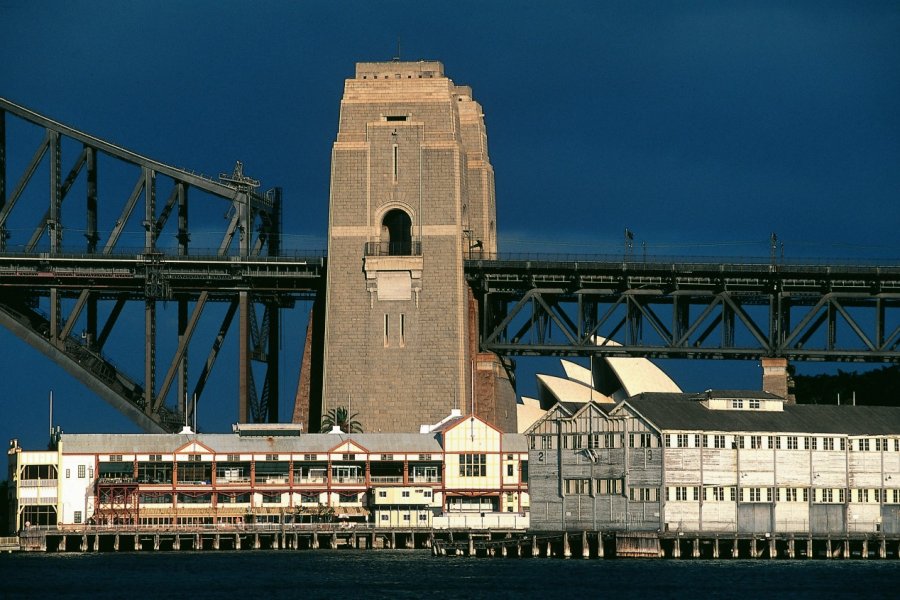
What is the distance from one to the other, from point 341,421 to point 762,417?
121 feet

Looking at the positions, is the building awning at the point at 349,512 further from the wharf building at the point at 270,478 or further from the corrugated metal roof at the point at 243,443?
the corrugated metal roof at the point at 243,443

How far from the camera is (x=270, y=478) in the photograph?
186250mm

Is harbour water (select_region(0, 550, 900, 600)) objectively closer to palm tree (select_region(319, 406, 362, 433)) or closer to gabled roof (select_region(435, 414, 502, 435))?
gabled roof (select_region(435, 414, 502, 435))

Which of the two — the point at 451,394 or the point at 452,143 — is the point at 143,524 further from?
the point at 452,143

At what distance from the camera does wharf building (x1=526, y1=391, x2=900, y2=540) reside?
16588cm

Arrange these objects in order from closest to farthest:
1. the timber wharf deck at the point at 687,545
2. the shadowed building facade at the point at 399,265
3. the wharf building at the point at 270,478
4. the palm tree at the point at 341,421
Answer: the timber wharf deck at the point at 687,545
the wharf building at the point at 270,478
the palm tree at the point at 341,421
the shadowed building facade at the point at 399,265

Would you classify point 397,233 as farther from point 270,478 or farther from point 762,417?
point 762,417

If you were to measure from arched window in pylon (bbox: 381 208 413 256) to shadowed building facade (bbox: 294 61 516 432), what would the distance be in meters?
0.17

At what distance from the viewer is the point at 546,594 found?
469 feet

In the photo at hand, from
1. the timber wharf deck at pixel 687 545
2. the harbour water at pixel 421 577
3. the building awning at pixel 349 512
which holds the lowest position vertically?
the harbour water at pixel 421 577

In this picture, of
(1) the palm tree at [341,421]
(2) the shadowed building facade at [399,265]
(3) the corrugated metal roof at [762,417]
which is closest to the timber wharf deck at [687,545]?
(3) the corrugated metal roof at [762,417]

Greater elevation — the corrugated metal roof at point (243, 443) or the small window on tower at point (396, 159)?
the small window on tower at point (396, 159)

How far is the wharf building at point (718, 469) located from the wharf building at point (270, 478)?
462 inches

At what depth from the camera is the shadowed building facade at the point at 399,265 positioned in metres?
192
